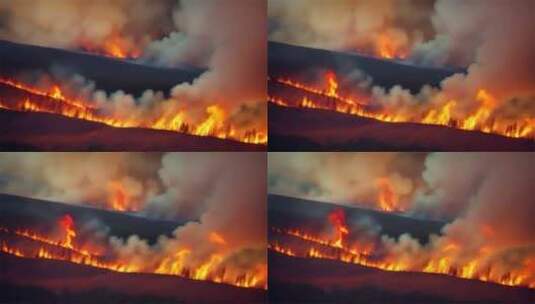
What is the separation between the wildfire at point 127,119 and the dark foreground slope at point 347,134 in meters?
0.10

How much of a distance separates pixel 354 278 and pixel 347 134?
1.98ft

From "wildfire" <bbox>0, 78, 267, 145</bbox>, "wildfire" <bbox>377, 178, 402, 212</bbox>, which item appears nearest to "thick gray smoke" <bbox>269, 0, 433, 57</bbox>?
"wildfire" <bbox>0, 78, 267, 145</bbox>

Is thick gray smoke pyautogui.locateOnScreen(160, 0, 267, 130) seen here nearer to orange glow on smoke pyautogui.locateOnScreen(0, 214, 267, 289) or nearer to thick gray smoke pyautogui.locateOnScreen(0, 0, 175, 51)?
thick gray smoke pyautogui.locateOnScreen(0, 0, 175, 51)

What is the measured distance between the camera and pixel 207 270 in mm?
2961

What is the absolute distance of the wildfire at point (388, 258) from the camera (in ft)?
9.64

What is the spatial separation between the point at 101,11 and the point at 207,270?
116cm

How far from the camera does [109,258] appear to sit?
116 inches

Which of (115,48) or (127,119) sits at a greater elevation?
(115,48)

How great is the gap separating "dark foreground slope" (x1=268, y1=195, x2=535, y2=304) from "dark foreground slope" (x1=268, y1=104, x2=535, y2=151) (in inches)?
9.7

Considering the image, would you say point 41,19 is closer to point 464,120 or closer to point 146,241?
point 146,241

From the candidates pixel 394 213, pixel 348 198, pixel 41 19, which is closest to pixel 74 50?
pixel 41 19

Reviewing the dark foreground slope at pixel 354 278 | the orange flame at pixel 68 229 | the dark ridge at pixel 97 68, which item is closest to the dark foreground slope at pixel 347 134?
the dark foreground slope at pixel 354 278

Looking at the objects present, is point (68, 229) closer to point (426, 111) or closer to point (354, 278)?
point (354, 278)

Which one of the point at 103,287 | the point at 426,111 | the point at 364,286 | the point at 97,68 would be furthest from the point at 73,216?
the point at 426,111
